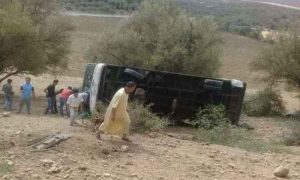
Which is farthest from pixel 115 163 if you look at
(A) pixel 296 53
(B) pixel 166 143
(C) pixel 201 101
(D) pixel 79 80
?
(D) pixel 79 80

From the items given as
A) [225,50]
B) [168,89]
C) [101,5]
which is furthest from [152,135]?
[101,5]

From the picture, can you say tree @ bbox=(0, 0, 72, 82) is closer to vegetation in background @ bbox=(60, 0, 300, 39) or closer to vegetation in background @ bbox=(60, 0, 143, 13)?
vegetation in background @ bbox=(60, 0, 300, 39)

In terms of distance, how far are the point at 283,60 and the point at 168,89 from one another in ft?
40.8

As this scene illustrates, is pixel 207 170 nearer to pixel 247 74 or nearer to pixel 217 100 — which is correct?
pixel 217 100

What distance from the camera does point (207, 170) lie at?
9648 millimetres

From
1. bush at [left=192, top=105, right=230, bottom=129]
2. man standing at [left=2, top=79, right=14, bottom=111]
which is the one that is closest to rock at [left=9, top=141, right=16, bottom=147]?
bush at [left=192, top=105, right=230, bottom=129]

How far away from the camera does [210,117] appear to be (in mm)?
17562

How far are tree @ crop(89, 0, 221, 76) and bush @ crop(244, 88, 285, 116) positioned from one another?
3.69m

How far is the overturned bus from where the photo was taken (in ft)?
58.2

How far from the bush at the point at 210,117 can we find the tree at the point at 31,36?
1110 cm

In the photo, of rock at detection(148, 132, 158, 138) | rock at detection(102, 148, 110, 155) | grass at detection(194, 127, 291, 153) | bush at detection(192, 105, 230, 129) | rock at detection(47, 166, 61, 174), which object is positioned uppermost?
rock at detection(47, 166, 61, 174)

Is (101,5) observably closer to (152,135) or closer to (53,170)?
(152,135)

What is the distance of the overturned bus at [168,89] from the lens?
1775 centimetres

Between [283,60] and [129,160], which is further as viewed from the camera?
[283,60]
